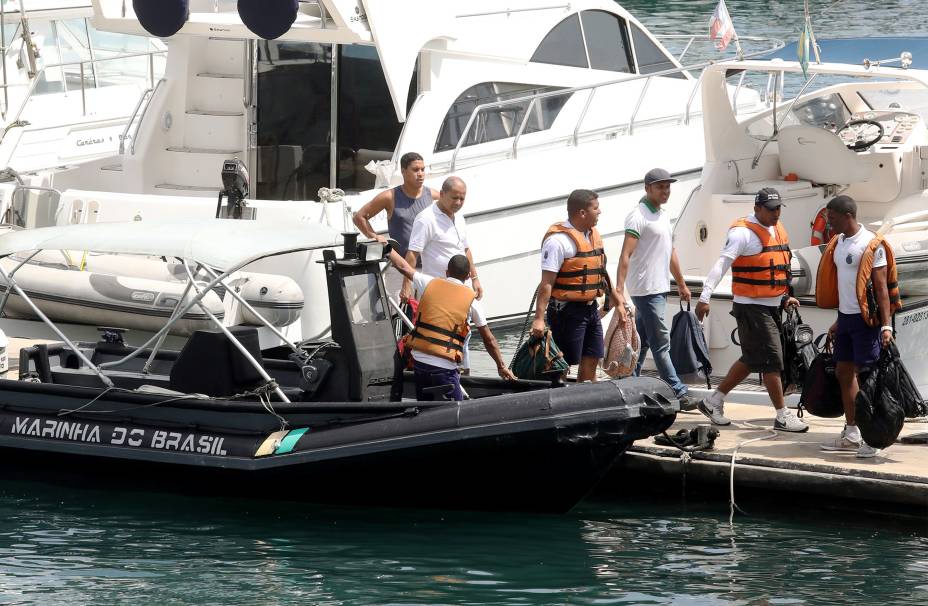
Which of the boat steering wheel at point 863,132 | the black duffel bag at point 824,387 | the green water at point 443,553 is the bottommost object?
the green water at point 443,553

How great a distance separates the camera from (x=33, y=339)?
12125 mm

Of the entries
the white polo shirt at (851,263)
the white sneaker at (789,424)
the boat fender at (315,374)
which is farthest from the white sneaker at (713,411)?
the boat fender at (315,374)

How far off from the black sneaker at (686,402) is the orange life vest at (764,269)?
765 mm

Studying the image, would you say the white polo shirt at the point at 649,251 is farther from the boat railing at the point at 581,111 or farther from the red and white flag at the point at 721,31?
the red and white flag at the point at 721,31

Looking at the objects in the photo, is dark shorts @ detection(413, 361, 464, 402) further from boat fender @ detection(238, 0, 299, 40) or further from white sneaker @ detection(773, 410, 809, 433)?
boat fender @ detection(238, 0, 299, 40)

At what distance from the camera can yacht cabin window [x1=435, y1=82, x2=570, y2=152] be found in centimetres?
1294

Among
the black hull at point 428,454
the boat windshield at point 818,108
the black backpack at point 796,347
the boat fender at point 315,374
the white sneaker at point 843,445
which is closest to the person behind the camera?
the black hull at point 428,454

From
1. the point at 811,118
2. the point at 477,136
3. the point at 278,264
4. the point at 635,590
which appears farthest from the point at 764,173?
the point at 635,590

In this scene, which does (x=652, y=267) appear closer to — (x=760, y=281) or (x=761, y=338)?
(x=760, y=281)

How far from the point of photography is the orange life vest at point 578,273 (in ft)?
27.7

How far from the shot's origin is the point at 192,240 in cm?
823

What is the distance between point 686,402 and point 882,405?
1.47 m

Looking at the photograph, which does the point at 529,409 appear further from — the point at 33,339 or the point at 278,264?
the point at 33,339

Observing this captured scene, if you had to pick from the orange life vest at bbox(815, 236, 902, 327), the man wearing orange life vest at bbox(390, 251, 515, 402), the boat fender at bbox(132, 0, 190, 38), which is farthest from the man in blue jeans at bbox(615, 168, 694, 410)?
the boat fender at bbox(132, 0, 190, 38)
